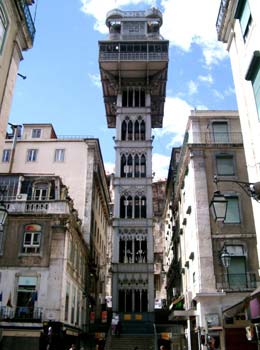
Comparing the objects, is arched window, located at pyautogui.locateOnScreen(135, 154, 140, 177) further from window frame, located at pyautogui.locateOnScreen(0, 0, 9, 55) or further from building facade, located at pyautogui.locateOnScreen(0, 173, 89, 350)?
window frame, located at pyautogui.locateOnScreen(0, 0, 9, 55)

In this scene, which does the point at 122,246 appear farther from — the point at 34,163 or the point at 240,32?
the point at 240,32

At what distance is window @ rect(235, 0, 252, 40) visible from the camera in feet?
42.4

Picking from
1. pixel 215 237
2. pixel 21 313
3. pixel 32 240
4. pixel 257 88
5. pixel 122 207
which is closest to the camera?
pixel 257 88

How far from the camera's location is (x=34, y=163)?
40.6 metres

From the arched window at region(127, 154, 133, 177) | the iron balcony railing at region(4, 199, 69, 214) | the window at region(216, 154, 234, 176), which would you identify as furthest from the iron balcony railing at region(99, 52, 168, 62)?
the iron balcony railing at region(4, 199, 69, 214)

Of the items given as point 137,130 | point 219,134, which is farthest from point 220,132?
point 137,130

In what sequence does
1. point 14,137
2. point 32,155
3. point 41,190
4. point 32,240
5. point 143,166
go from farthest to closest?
point 143,166
point 14,137
point 32,155
point 41,190
point 32,240

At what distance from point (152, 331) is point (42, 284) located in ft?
50.9

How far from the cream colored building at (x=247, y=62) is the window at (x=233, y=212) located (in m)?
12.1

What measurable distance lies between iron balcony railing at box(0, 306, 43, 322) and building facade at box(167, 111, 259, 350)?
31.0 ft

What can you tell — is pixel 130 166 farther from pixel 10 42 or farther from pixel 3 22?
pixel 3 22

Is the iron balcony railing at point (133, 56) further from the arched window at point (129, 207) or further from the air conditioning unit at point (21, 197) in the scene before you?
the air conditioning unit at point (21, 197)

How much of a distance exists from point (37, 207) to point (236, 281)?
14.3m

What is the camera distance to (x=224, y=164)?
2759 cm
